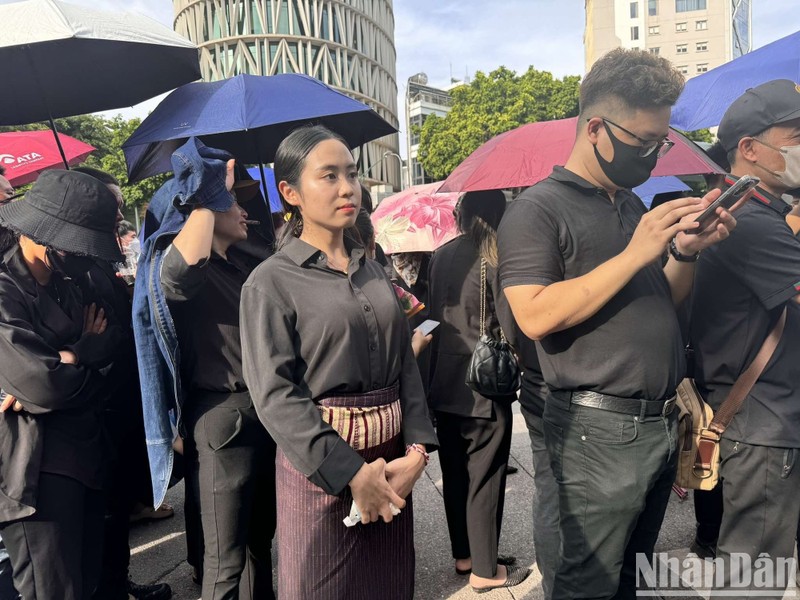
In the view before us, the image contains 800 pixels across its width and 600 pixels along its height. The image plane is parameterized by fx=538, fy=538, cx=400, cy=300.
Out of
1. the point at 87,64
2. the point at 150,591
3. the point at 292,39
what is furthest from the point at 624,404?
the point at 292,39

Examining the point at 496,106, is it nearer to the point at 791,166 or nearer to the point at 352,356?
the point at 791,166

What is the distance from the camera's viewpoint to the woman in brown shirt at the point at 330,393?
1.52m

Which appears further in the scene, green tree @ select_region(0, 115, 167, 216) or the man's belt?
green tree @ select_region(0, 115, 167, 216)

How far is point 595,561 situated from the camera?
5.60 feet

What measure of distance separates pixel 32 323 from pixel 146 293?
1.38 feet

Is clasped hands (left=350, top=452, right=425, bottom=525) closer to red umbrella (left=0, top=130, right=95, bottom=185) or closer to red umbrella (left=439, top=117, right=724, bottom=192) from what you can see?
red umbrella (left=439, top=117, right=724, bottom=192)

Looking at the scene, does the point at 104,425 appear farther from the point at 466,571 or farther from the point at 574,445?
the point at 466,571

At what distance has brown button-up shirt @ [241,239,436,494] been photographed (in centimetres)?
150

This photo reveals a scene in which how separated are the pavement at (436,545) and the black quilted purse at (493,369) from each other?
1095mm

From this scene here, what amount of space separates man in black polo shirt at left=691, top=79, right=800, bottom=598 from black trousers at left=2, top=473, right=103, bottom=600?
2353 millimetres

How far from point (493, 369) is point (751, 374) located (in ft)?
3.34

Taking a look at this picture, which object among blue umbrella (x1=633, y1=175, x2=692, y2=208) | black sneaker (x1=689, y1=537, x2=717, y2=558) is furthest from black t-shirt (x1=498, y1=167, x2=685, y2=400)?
blue umbrella (x1=633, y1=175, x2=692, y2=208)

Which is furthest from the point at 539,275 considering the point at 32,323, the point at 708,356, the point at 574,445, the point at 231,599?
the point at 32,323

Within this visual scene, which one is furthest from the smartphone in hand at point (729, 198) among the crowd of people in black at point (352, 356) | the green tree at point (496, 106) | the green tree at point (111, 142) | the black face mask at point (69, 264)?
the green tree at point (496, 106)
